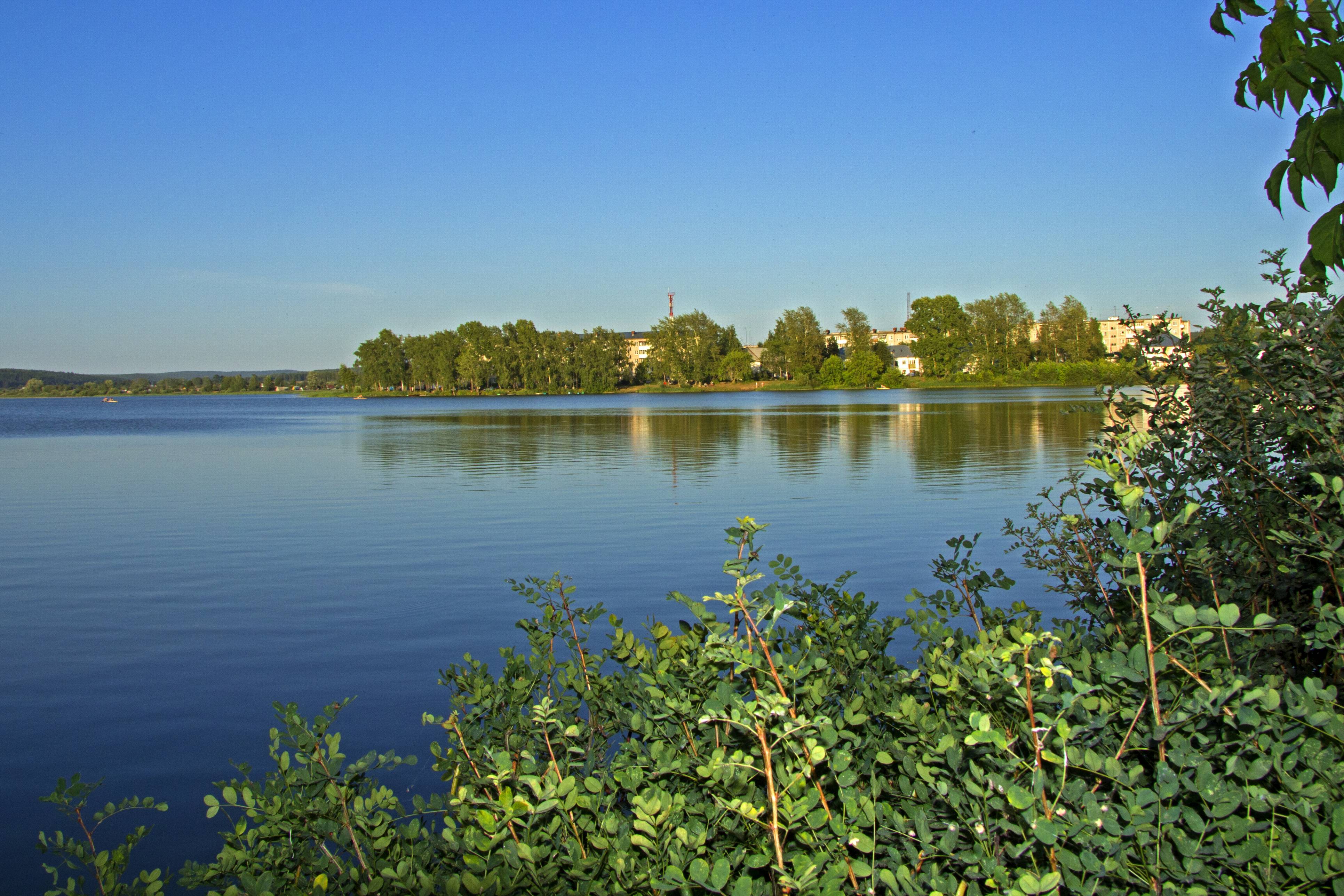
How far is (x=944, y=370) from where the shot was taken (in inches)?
5561

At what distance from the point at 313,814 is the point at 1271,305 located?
358 cm

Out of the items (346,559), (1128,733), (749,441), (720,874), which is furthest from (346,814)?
(749,441)

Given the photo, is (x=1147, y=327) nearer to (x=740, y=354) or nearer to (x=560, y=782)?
(x=560, y=782)

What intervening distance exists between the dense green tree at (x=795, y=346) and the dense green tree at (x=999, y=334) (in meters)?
22.7

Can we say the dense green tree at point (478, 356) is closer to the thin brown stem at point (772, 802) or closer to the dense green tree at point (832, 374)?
the dense green tree at point (832, 374)

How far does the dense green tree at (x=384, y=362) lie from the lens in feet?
573

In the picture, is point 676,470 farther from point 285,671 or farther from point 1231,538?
point 1231,538

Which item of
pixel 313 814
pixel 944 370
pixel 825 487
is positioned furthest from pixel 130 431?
pixel 944 370

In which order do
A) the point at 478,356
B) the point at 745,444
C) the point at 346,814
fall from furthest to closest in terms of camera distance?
the point at 478,356 < the point at 745,444 < the point at 346,814

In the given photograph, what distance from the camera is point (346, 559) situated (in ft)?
39.5

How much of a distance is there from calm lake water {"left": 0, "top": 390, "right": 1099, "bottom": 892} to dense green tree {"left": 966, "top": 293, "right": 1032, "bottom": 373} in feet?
352

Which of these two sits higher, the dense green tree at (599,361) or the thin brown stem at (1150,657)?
the dense green tree at (599,361)

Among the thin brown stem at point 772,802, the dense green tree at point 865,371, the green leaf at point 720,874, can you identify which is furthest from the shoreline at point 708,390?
the green leaf at point 720,874

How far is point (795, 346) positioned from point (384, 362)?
7686cm
